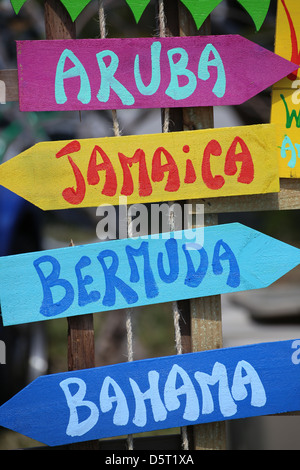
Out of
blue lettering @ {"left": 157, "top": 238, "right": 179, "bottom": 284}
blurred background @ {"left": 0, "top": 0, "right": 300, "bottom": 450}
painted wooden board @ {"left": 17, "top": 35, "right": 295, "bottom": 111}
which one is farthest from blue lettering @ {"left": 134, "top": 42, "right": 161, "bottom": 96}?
blurred background @ {"left": 0, "top": 0, "right": 300, "bottom": 450}

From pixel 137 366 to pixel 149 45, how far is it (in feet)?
2.20

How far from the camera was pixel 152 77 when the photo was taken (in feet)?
3.52

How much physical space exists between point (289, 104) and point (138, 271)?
49 cm

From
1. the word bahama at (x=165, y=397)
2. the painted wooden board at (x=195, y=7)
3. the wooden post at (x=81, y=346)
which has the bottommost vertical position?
the word bahama at (x=165, y=397)

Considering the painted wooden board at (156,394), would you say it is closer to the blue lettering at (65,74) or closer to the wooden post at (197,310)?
the wooden post at (197,310)

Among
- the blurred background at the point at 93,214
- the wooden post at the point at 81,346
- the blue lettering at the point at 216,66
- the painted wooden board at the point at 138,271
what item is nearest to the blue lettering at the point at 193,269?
the painted wooden board at the point at 138,271

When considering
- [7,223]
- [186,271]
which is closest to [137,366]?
[186,271]

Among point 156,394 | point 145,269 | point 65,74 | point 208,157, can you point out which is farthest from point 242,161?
point 156,394

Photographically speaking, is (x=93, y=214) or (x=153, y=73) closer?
(x=153, y=73)

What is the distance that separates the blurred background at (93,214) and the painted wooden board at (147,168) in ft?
3.07

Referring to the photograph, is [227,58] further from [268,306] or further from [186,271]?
[268,306]

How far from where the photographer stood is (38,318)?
3.47ft

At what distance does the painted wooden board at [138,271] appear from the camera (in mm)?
1054

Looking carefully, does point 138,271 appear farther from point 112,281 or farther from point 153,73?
point 153,73
